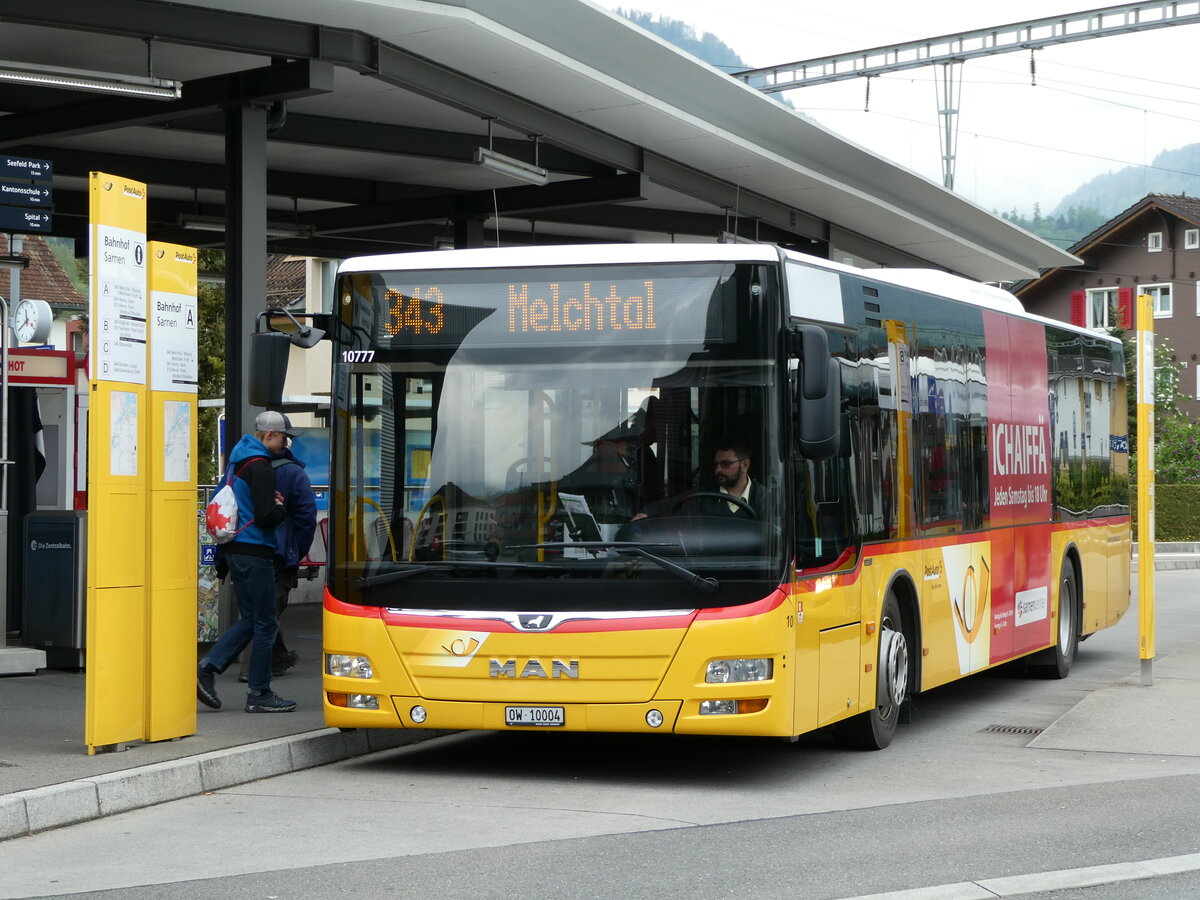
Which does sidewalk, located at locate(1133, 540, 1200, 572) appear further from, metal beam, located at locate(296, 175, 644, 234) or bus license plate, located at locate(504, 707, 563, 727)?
bus license plate, located at locate(504, 707, 563, 727)

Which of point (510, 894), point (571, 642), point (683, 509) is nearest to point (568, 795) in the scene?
point (571, 642)

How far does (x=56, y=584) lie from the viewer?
1352cm

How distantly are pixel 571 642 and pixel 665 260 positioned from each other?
2039 millimetres

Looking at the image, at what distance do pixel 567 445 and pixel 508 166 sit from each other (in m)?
7.40

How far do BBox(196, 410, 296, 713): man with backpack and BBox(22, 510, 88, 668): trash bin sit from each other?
2884 millimetres

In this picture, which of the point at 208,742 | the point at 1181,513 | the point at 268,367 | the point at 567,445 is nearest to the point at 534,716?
the point at 567,445

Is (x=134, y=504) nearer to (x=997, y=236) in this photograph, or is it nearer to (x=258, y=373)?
(x=258, y=373)

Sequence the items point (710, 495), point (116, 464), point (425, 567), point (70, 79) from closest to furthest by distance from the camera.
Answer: point (710, 495) < point (425, 567) < point (116, 464) < point (70, 79)

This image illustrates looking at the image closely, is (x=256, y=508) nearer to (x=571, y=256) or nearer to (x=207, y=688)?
(x=207, y=688)

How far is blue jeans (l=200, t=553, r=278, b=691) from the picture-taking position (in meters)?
10.7

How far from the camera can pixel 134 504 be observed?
9320 millimetres

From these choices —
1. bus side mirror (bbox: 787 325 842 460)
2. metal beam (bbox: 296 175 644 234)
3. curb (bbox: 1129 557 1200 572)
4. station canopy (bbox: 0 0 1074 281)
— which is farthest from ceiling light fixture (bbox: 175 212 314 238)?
curb (bbox: 1129 557 1200 572)

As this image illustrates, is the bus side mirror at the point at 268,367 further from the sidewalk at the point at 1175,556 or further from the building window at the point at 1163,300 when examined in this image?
the building window at the point at 1163,300

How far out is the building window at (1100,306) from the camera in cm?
6981
